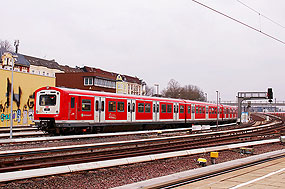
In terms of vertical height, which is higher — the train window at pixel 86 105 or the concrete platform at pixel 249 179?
the train window at pixel 86 105

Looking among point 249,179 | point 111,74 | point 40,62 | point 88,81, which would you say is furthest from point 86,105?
point 111,74

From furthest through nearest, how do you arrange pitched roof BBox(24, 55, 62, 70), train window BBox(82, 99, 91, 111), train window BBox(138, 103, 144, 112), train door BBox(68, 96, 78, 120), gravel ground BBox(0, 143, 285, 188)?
pitched roof BBox(24, 55, 62, 70)
train window BBox(138, 103, 144, 112)
train window BBox(82, 99, 91, 111)
train door BBox(68, 96, 78, 120)
gravel ground BBox(0, 143, 285, 188)

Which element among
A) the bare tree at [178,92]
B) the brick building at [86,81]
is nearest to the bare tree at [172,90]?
the bare tree at [178,92]

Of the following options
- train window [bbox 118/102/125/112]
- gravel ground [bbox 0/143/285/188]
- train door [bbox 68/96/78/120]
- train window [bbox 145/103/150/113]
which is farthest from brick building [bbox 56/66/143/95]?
gravel ground [bbox 0/143/285/188]

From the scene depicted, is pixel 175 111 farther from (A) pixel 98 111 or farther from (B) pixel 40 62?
(B) pixel 40 62

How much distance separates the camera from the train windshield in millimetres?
21016

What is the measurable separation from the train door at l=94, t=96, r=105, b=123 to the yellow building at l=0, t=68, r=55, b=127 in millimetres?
15209

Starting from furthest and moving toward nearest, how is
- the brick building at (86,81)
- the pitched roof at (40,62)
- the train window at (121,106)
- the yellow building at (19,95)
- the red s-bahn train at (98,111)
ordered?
the pitched roof at (40,62)
the brick building at (86,81)
the yellow building at (19,95)
the train window at (121,106)
the red s-bahn train at (98,111)

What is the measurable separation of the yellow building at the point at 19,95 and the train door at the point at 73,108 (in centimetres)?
1579

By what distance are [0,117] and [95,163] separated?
26319 mm

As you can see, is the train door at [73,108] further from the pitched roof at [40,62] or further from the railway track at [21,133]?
the pitched roof at [40,62]

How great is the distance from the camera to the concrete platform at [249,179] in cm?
830

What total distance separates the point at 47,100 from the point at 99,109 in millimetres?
3877

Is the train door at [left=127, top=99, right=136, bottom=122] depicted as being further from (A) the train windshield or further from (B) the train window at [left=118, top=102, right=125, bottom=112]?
(A) the train windshield
